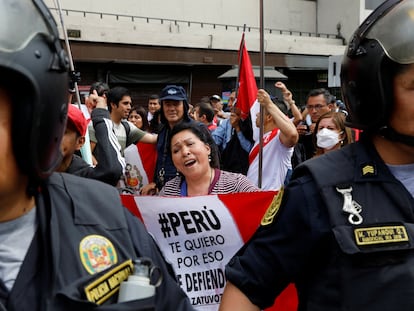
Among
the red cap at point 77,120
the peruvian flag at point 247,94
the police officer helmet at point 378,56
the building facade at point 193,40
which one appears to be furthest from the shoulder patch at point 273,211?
A: the building facade at point 193,40

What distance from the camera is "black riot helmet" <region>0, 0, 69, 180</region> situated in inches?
43.5

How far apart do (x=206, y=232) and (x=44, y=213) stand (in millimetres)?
1749

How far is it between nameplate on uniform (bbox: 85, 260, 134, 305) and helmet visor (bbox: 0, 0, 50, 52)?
20.3 inches

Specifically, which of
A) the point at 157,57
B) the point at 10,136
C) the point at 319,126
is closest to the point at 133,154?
the point at 319,126

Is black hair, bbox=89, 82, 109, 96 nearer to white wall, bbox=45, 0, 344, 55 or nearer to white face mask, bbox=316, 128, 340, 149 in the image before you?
white face mask, bbox=316, 128, 340, 149

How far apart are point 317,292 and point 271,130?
3325 millimetres

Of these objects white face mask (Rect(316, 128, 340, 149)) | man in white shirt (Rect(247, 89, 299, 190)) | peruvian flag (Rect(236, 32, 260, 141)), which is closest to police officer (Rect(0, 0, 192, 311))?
white face mask (Rect(316, 128, 340, 149))

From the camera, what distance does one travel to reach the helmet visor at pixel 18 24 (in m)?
1.11

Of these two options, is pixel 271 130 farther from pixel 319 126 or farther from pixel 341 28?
pixel 341 28

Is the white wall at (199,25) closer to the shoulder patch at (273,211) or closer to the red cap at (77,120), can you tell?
the red cap at (77,120)

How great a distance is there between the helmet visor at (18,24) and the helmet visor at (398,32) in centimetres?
98

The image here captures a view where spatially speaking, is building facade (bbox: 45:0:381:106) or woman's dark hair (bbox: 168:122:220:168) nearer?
woman's dark hair (bbox: 168:122:220:168)

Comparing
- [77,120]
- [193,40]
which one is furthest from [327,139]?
[193,40]

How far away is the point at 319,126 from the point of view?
14.5ft
